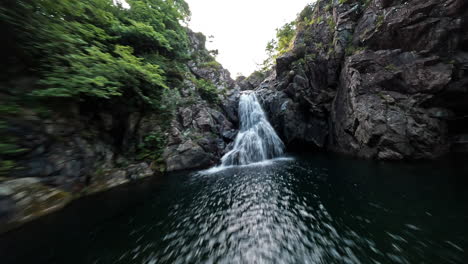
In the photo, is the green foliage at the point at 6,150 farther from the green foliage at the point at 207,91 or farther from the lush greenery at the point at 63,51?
the green foliage at the point at 207,91

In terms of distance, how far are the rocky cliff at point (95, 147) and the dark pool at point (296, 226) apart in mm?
2035

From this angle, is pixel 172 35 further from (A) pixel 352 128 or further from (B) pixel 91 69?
(A) pixel 352 128

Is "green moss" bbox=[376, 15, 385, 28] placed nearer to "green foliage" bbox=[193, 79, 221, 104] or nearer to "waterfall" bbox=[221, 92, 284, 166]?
"waterfall" bbox=[221, 92, 284, 166]

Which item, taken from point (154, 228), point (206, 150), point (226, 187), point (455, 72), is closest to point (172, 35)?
point (206, 150)

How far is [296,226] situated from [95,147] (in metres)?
11.4

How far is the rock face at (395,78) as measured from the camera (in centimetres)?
853

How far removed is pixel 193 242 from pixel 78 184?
24.8ft

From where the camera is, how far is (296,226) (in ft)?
13.5

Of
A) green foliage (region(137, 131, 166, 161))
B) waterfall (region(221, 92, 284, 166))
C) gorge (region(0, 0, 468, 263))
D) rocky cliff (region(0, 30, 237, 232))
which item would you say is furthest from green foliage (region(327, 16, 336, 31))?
green foliage (region(137, 131, 166, 161))

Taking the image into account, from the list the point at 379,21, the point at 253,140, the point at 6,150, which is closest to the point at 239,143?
the point at 253,140

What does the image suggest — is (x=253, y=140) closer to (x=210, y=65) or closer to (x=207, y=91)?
(x=207, y=91)

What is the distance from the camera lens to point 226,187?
748 centimetres

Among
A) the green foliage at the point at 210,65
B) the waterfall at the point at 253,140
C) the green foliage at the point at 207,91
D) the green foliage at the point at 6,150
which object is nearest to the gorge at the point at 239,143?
the green foliage at the point at 6,150

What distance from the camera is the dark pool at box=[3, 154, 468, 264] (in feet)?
10.2
